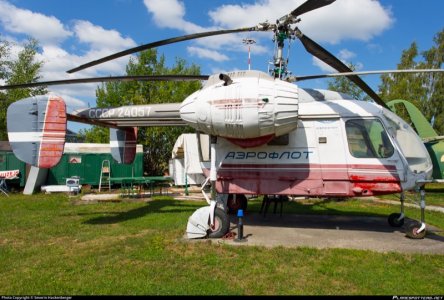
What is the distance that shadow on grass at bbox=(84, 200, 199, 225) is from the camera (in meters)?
9.95

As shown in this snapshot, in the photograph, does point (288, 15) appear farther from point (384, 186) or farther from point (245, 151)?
point (384, 186)

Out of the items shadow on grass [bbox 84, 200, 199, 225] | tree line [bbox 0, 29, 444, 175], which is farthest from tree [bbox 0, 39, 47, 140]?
shadow on grass [bbox 84, 200, 199, 225]

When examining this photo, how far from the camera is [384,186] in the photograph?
292 inches

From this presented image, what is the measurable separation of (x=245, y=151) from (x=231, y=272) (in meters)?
3.18

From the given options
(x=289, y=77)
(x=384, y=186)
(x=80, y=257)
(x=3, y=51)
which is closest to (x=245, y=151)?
Answer: (x=289, y=77)

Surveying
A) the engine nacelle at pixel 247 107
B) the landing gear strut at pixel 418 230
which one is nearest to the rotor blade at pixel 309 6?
the engine nacelle at pixel 247 107

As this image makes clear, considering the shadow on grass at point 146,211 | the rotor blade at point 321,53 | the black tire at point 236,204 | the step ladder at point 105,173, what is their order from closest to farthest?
1. the rotor blade at point 321,53
2. the shadow on grass at point 146,211
3. the black tire at point 236,204
4. the step ladder at point 105,173

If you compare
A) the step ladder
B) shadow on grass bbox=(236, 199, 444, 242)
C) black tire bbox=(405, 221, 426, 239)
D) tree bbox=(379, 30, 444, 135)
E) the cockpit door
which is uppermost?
tree bbox=(379, 30, 444, 135)

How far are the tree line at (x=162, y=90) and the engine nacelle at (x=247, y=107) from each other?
1950cm

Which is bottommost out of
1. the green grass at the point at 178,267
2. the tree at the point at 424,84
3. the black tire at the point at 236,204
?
the green grass at the point at 178,267

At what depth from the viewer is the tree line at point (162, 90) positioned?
27219mm

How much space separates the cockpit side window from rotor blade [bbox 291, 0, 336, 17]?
8.55ft

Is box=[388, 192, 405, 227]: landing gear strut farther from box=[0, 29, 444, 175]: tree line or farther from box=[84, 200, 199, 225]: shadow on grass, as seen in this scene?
box=[0, 29, 444, 175]: tree line

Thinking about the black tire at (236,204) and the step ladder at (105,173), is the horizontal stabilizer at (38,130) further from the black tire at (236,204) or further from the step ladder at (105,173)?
the step ladder at (105,173)
